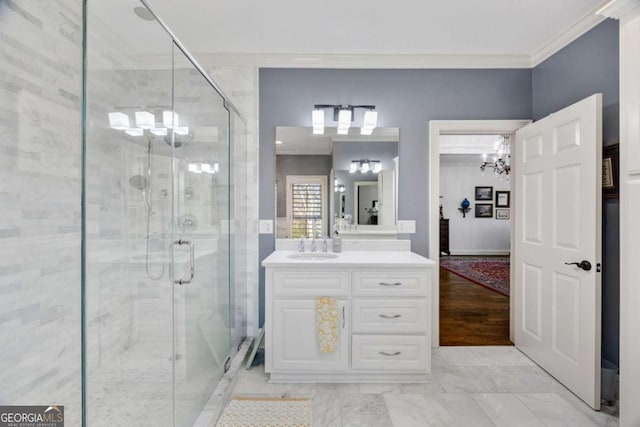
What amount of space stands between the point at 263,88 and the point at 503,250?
7.53 meters

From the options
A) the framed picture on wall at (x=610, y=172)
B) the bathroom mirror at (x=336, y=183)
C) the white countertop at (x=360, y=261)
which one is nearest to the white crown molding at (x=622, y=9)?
the framed picture on wall at (x=610, y=172)

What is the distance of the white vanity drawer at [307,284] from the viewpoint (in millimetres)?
2238

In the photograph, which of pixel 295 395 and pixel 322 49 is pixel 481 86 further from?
pixel 295 395

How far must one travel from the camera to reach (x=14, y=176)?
4.53 ft

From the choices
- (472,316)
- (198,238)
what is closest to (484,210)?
(472,316)

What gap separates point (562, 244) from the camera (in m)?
2.22

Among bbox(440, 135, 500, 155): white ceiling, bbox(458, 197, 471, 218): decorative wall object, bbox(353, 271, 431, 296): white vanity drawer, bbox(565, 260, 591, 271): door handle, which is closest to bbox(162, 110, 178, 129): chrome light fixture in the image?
bbox(353, 271, 431, 296): white vanity drawer

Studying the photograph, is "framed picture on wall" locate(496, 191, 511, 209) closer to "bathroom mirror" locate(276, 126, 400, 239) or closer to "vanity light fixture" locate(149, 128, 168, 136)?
"bathroom mirror" locate(276, 126, 400, 239)

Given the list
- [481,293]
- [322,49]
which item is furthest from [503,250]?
[322,49]

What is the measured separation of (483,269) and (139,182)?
246 inches

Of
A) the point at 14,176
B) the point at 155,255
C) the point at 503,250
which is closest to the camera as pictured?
the point at 14,176

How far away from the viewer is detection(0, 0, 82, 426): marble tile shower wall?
4.45ft

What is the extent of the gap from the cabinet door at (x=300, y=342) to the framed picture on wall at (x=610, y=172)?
1.77m

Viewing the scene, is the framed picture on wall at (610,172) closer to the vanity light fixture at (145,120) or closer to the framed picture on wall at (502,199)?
the vanity light fixture at (145,120)
